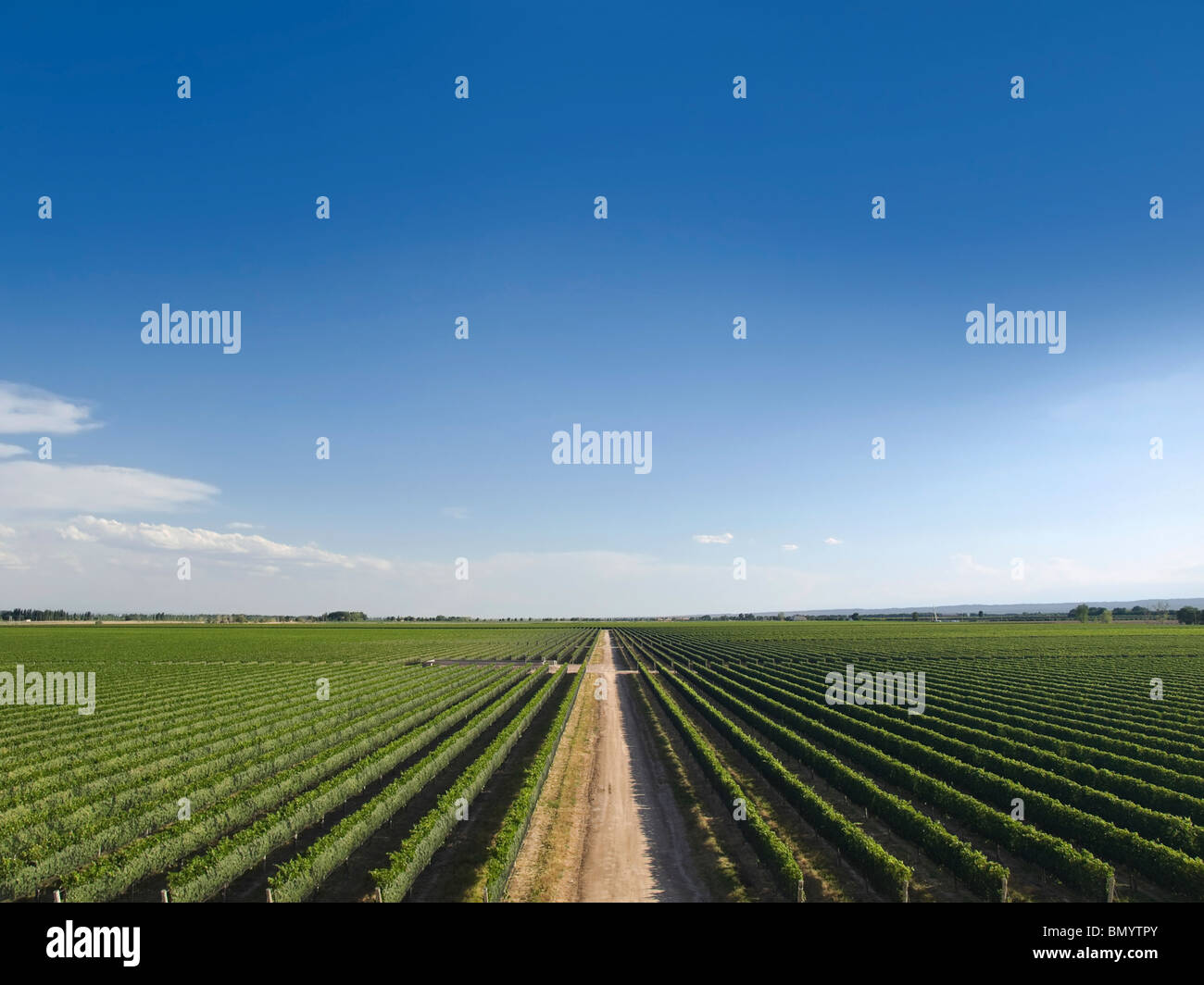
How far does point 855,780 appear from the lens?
23.3 meters

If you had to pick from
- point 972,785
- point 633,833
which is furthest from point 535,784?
point 972,785

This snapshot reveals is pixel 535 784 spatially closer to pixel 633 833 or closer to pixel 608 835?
pixel 608 835

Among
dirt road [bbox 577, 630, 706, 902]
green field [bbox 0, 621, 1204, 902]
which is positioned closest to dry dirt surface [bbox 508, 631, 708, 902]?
dirt road [bbox 577, 630, 706, 902]

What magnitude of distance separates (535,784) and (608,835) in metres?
4.04

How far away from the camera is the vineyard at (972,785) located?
1659 cm

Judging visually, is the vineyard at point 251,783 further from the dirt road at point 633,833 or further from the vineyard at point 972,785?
the vineyard at point 972,785

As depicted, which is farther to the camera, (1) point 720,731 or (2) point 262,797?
(1) point 720,731

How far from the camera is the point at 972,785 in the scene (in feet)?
77.7

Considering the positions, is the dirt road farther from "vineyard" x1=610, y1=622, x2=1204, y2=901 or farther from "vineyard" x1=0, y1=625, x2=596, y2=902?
"vineyard" x1=0, y1=625, x2=596, y2=902

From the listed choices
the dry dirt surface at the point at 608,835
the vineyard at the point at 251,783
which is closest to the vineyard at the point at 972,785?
the dry dirt surface at the point at 608,835

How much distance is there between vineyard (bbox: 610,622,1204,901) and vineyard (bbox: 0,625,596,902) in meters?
9.68
